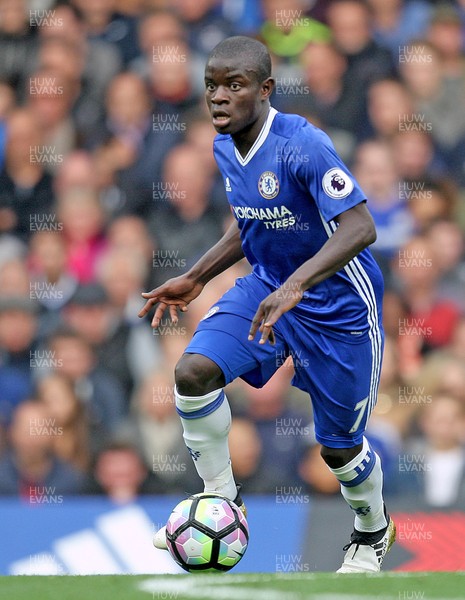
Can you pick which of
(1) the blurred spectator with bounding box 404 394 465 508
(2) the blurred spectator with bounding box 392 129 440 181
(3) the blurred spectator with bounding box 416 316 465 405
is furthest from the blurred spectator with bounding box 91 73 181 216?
(1) the blurred spectator with bounding box 404 394 465 508

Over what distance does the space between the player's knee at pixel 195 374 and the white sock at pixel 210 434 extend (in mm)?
40

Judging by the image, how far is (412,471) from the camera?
7.77 m

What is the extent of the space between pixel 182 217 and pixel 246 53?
3.25 meters

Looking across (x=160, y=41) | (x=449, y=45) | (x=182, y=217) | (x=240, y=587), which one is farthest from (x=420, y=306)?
(x=240, y=587)

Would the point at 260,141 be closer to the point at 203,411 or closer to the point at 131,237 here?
the point at 203,411

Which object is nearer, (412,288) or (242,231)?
(242,231)

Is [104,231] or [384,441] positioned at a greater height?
[104,231]

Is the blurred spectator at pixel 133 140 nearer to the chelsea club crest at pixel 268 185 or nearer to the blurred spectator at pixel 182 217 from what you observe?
the blurred spectator at pixel 182 217

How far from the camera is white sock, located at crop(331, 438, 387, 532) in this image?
561 centimetres

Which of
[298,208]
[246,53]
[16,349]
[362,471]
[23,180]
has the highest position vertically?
[246,53]

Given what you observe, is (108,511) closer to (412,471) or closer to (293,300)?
(412,471)

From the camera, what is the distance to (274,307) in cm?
461

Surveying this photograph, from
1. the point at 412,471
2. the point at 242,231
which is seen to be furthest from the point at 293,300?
the point at 412,471

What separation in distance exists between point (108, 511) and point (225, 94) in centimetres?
310
